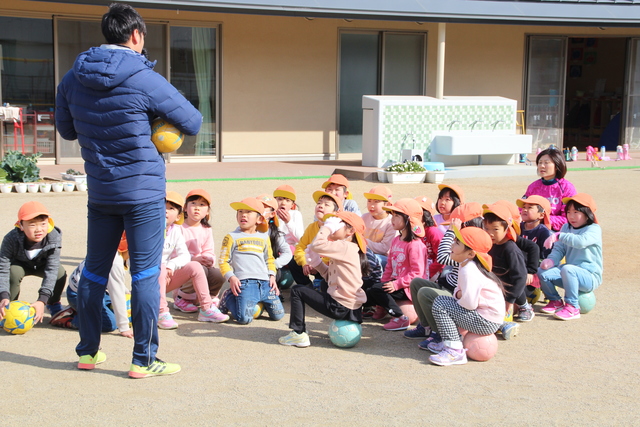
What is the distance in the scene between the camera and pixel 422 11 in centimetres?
1493

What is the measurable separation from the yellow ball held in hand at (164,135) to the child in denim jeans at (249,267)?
1.58 m

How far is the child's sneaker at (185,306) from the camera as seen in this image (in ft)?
19.0

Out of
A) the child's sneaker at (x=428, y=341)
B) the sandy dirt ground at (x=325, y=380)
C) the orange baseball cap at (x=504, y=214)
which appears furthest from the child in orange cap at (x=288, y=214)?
the child's sneaker at (x=428, y=341)

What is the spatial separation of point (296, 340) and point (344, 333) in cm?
31

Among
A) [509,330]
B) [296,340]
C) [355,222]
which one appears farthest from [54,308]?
[509,330]

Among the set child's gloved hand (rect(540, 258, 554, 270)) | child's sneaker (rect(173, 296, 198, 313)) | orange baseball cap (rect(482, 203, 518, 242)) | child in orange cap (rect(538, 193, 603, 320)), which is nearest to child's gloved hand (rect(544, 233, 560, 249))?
child in orange cap (rect(538, 193, 603, 320))

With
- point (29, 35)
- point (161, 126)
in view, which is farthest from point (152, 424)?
point (29, 35)

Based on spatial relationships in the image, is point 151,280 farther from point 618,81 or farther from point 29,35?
point 618,81

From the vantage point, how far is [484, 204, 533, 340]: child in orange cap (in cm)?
523

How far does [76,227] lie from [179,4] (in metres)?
5.70

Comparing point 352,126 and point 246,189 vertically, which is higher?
point 352,126

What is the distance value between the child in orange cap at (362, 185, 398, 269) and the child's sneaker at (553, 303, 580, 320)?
4.45ft

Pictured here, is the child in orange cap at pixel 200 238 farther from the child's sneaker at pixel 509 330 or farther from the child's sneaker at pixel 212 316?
the child's sneaker at pixel 509 330

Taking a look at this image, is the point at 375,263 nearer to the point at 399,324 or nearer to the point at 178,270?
the point at 399,324
